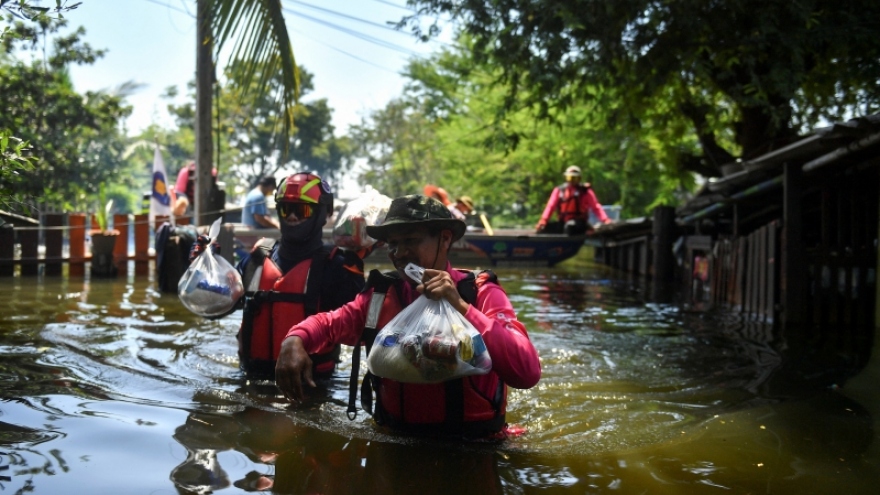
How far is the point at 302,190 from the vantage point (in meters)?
5.75

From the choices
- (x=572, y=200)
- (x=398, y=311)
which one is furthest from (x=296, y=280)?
(x=572, y=200)

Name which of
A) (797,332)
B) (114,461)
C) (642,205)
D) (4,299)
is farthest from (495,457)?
(642,205)

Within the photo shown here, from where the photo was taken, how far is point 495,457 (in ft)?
14.3

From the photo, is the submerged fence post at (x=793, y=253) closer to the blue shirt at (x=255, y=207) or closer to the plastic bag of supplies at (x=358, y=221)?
the plastic bag of supplies at (x=358, y=221)

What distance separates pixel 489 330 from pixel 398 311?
0.64 meters

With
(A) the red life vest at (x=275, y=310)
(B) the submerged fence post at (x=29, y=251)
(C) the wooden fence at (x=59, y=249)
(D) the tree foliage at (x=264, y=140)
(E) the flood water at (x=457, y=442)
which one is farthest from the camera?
(D) the tree foliage at (x=264, y=140)

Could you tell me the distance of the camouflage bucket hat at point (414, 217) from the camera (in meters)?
3.95

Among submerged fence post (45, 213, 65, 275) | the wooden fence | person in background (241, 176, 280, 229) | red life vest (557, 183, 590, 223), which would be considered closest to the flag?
the wooden fence

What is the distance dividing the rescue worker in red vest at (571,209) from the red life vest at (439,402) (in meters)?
16.1

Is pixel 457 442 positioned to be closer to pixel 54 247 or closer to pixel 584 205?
pixel 54 247

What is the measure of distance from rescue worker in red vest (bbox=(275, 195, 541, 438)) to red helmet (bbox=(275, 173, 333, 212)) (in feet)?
5.10

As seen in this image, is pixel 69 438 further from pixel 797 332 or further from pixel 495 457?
pixel 797 332

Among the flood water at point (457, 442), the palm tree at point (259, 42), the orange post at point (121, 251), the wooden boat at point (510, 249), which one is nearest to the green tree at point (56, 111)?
the orange post at point (121, 251)

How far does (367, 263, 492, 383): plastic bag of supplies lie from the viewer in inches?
139
